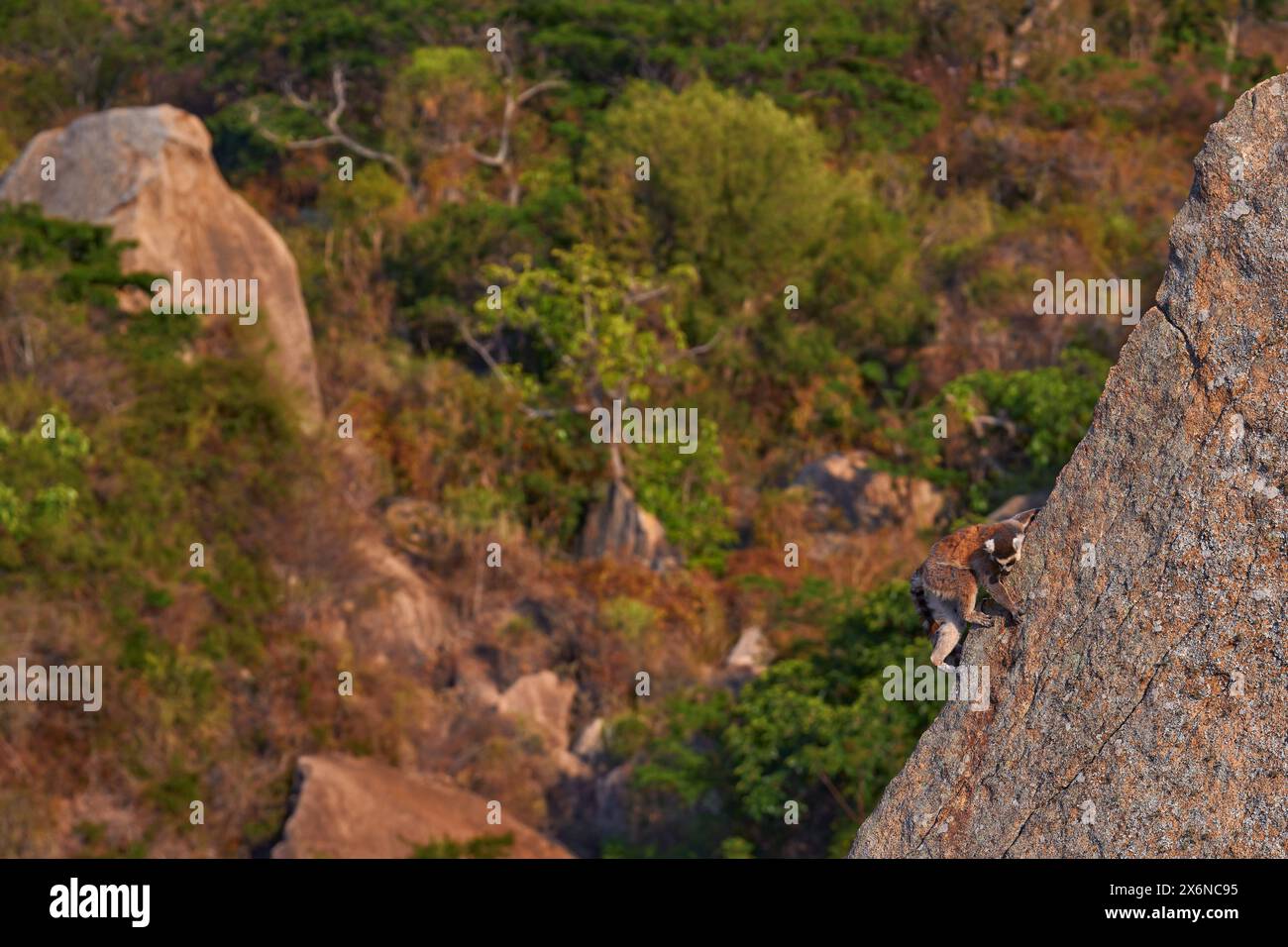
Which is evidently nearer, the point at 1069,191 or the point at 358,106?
the point at 1069,191

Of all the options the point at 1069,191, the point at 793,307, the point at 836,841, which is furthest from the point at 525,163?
the point at 836,841

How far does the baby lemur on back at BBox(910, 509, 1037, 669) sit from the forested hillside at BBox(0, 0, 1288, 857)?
9.37m

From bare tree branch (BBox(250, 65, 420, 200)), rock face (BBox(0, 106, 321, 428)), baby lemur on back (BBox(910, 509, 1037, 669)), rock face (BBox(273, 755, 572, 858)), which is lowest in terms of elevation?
rock face (BBox(273, 755, 572, 858))

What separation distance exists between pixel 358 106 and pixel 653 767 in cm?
1855

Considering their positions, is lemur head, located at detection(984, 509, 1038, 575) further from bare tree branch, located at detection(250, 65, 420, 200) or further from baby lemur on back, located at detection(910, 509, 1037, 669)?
bare tree branch, located at detection(250, 65, 420, 200)

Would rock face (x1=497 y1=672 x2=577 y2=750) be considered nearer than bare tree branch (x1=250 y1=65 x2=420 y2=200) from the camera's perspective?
Yes

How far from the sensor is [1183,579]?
13.3 ft

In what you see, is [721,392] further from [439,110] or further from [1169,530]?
[1169,530]

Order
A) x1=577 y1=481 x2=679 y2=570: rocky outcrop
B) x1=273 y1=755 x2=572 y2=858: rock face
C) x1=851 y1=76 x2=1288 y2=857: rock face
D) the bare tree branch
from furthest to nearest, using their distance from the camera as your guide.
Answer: the bare tree branch < x1=577 y1=481 x2=679 y2=570: rocky outcrop < x1=273 y1=755 x2=572 y2=858: rock face < x1=851 y1=76 x2=1288 y2=857: rock face

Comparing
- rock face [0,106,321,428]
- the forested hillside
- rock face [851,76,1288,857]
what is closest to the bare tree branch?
the forested hillside

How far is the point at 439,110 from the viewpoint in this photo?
29.9 m

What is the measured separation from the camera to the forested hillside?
53.7ft

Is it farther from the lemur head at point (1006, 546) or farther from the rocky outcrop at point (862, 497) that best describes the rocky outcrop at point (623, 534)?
the lemur head at point (1006, 546)

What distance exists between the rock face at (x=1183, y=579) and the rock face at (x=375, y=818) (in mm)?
11802
